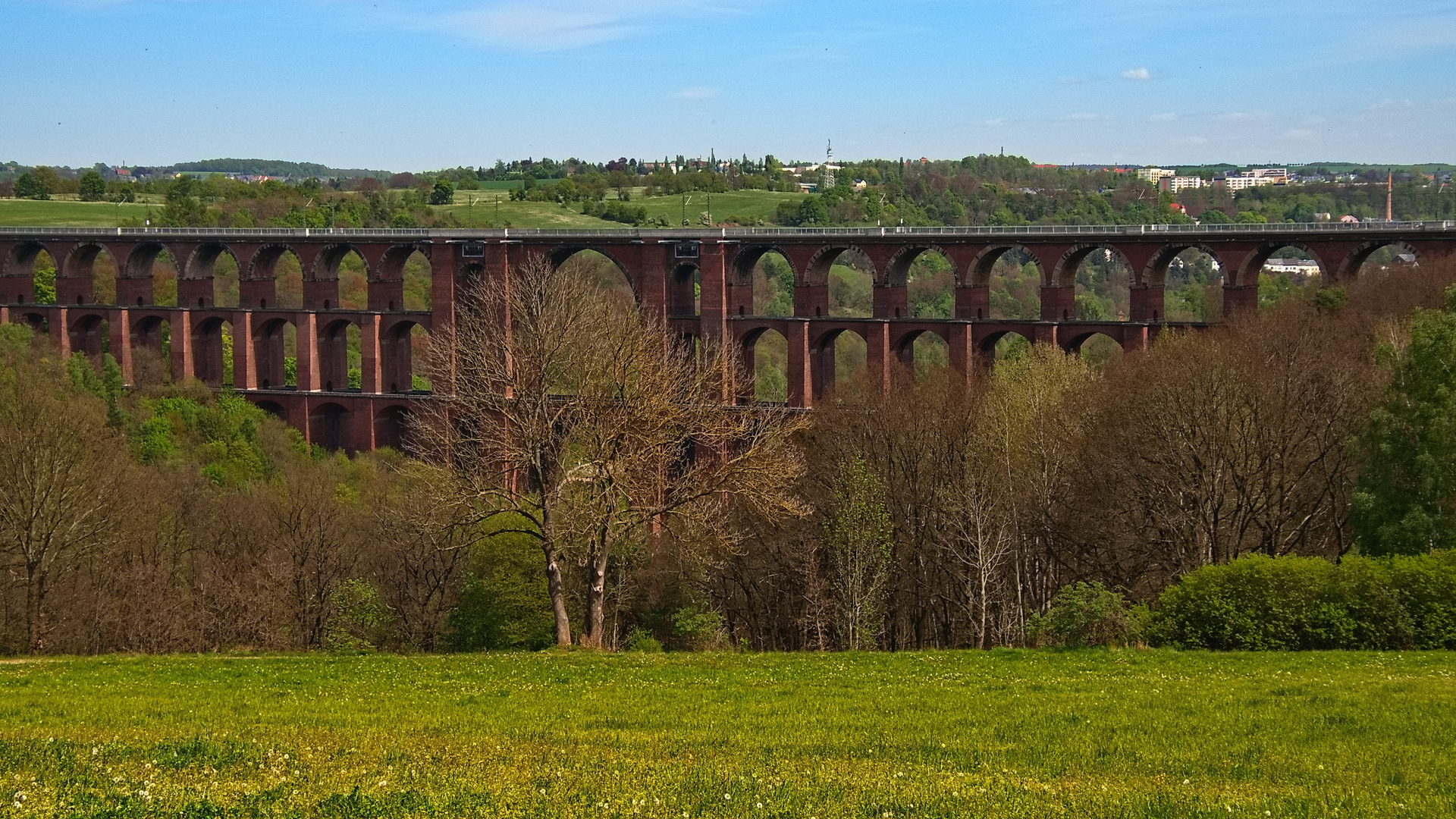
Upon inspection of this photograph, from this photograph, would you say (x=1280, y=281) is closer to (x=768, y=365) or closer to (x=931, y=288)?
(x=768, y=365)

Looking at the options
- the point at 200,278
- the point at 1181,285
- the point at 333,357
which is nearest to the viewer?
the point at 333,357

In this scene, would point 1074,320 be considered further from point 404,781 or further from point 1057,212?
point 1057,212

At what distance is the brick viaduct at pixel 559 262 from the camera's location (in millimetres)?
55125

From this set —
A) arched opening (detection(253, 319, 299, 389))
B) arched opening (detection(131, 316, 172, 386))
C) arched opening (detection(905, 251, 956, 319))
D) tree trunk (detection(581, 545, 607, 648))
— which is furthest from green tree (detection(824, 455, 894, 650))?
arched opening (detection(905, 251, 956, 319))

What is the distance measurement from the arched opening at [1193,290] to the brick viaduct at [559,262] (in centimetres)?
344

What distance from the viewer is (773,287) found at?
12588 centimetres

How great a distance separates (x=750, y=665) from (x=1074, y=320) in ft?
125

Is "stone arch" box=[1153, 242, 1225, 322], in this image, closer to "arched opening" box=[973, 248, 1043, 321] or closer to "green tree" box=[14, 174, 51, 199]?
"arched opening" box=[973, 248, 1043, 321]

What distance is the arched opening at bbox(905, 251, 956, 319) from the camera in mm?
108125

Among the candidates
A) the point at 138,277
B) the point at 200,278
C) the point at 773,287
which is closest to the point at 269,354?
the point at 200,278

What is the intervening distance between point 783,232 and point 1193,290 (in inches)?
1463

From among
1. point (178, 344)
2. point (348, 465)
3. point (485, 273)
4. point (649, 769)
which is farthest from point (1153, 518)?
point (178, 344)

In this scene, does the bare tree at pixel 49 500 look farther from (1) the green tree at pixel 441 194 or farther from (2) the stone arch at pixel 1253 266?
(1) the green tree at pixel 441 194

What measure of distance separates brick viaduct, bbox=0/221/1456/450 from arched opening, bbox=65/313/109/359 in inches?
3.5
